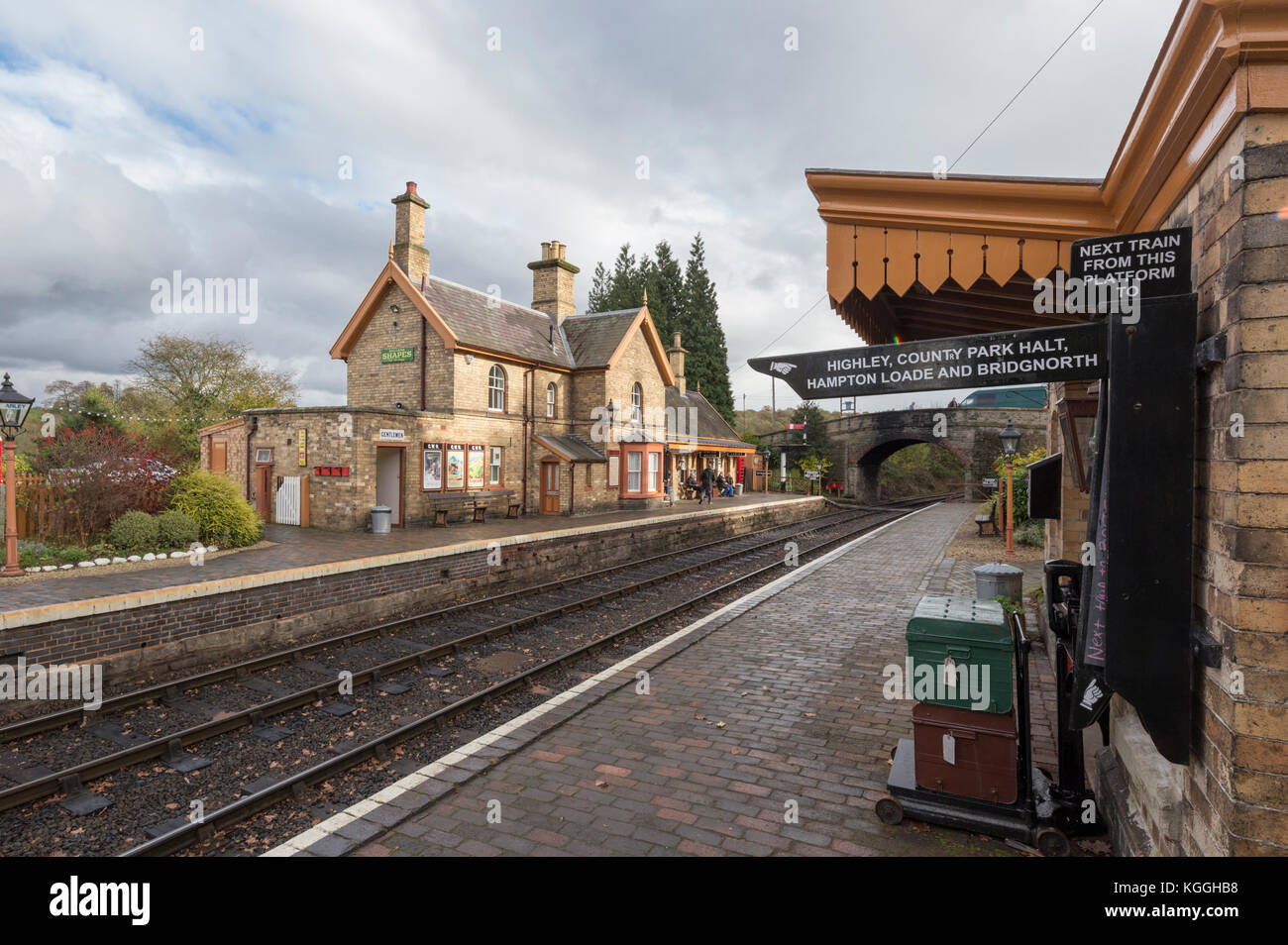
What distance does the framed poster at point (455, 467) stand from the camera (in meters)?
19.1

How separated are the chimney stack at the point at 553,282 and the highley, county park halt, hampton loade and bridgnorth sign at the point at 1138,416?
24.8 m

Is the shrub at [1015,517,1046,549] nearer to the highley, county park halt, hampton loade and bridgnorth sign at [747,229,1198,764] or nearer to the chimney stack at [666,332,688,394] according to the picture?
the highley, county park halt, hampton loade and bridgnorth sign at [747,229,1198,764]

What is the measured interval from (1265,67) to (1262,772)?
101 inches

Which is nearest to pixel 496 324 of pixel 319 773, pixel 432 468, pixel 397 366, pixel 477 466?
pixel 397 366

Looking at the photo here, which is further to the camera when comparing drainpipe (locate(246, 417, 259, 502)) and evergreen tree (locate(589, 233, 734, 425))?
evergreen tree (locate(589, 233, 734, 425))

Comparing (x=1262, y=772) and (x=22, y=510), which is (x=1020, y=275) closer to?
(x=1262, y=772)

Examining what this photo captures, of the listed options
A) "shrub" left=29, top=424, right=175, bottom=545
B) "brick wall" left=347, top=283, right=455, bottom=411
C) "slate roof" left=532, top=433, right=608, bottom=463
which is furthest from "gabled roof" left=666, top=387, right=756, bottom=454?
"shrub" left=29, top=424, right=175, bottom=545

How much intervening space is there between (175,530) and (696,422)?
26364 millimetres

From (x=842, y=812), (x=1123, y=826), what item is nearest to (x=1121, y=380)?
(x=1123, y=826)

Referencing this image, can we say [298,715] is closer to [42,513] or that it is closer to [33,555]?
[33,555]

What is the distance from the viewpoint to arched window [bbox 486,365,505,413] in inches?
832

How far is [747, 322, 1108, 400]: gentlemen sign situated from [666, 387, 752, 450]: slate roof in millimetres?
26277

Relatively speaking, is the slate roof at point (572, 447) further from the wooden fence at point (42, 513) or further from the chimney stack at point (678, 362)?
the chimney stack at point (678, 362)

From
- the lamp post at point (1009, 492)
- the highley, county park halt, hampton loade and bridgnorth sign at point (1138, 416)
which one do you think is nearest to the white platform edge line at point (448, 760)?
the highley, county park halt, hampton loade and bridgnorth sign at point (1138, 416)
